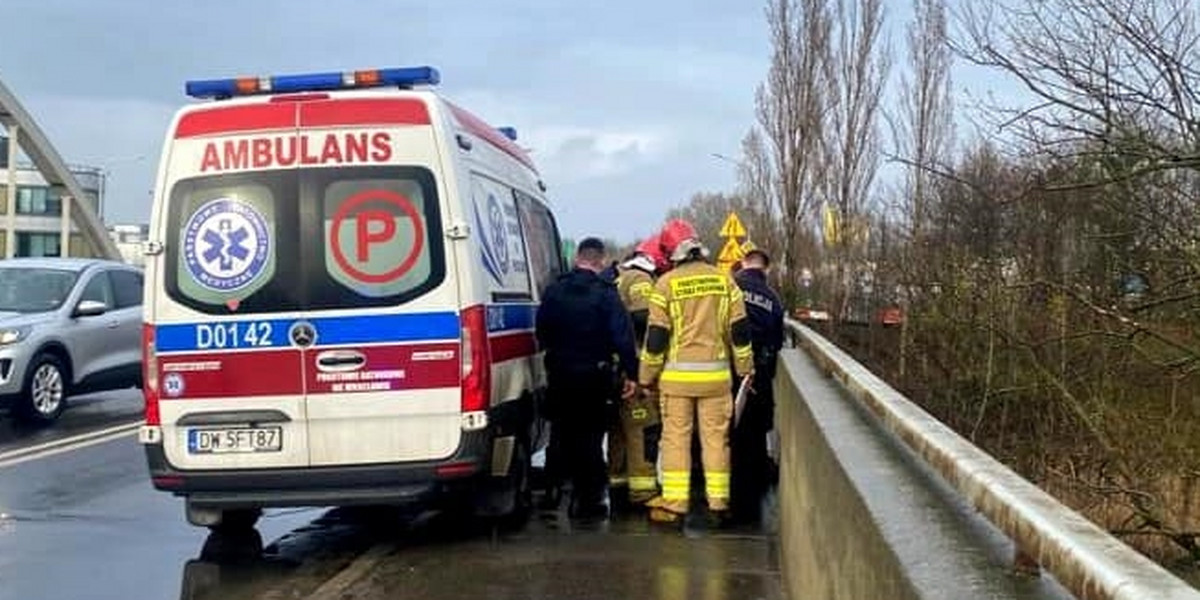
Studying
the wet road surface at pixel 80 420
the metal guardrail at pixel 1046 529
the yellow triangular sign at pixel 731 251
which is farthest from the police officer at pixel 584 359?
the yellow triangular sign at pixel 731 251

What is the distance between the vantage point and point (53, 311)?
1391 cm

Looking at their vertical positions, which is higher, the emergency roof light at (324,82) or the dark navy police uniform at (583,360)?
the emergency roof light at (324,82)

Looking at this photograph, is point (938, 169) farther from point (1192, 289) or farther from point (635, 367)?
point (635, 367)

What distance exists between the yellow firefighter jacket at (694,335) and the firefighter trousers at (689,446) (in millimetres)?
89

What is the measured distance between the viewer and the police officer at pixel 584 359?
8.47 meters

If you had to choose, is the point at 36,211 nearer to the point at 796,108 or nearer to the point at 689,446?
the point at 796,108

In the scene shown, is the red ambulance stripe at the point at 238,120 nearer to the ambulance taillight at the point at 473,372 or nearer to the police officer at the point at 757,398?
the ambulance taillight at the point at 473,372

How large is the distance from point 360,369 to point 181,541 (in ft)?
6.36

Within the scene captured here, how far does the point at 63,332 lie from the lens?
1386 centimetres

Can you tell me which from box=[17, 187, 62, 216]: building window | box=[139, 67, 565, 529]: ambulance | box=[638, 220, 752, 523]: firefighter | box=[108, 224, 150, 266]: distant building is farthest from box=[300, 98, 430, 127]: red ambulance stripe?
box=[17, 187, 62, 216]: building window

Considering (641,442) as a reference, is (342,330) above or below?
above

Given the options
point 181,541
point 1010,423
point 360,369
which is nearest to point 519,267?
point 360,369

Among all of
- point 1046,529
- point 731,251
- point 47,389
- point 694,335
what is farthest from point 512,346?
point 731,251

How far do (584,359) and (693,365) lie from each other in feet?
2.40
